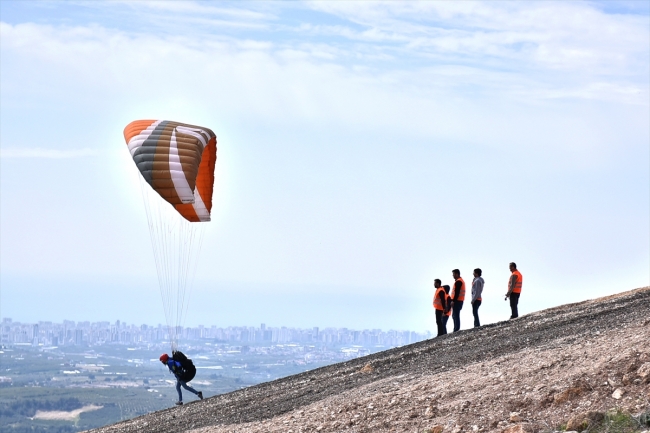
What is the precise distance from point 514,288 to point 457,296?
147 centimetres

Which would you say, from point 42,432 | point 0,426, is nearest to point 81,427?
point 42,432

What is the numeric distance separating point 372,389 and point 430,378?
1.10 meters

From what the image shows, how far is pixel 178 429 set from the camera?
17922 mm

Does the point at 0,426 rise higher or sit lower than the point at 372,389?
lower

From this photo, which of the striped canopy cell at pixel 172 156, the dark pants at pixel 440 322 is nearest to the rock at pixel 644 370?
the dark pants at pixel 440 322

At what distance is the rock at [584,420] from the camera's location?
36.6ft

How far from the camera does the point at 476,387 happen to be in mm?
13859

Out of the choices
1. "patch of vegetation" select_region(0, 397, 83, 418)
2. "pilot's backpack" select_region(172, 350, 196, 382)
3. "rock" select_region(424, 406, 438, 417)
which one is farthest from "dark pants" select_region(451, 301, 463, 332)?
"patch of vegetation" select_region(0, 397, 83, 418)

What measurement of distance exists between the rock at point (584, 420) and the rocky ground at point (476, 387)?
0.01m

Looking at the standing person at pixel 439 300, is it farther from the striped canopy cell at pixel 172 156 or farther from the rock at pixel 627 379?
the rock at pixel 627 379

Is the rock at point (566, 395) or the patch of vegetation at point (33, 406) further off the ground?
the rock at point (566, 395)

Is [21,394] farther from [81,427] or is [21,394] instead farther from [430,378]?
[430,378]

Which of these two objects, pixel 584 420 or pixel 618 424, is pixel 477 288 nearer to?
pixel 584 420

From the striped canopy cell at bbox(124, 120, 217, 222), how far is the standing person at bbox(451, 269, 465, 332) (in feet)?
21.8
